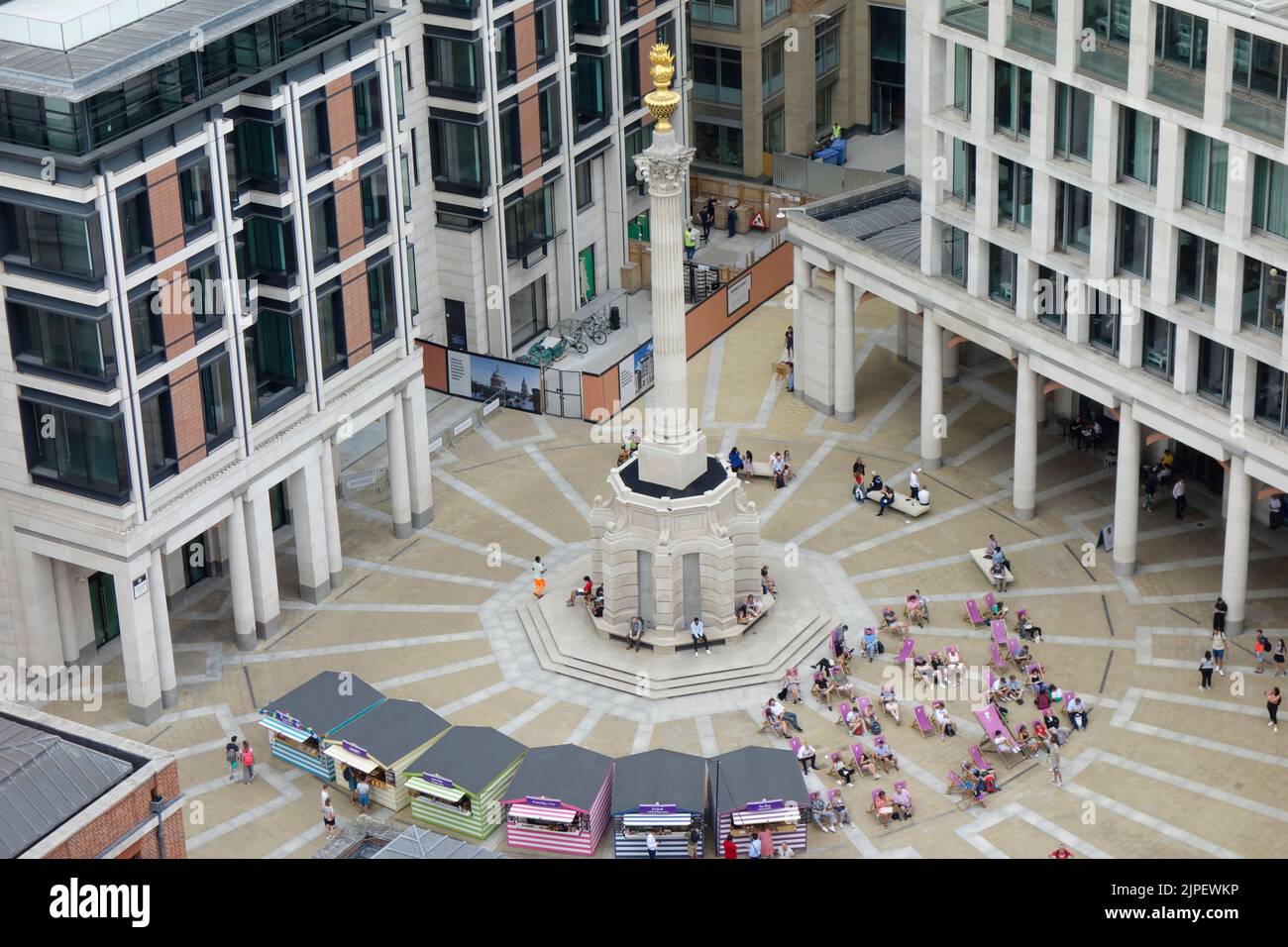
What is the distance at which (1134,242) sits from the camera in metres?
94.2

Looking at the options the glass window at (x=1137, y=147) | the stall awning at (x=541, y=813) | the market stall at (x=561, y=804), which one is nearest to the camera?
the stall awning at (x=541, y=813)

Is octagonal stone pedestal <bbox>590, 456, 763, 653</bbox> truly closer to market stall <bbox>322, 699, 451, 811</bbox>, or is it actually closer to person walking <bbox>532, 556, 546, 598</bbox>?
person walking <bbox>532, 556, 546, 598</bbox>

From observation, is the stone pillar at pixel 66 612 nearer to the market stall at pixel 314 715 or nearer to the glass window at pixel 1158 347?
the market stall at pixel 314 715

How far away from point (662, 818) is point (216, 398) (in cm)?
2584

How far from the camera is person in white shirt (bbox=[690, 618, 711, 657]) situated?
95.1m

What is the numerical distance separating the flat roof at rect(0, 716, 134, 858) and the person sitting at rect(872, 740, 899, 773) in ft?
104

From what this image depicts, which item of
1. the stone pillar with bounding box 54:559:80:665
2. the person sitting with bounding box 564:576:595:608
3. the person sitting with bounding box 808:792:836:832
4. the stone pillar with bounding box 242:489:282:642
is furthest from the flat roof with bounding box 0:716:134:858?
the person sitting with bounding box 564:576:595:608

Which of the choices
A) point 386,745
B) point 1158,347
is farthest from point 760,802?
point 1158,347

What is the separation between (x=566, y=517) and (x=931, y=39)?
91.9ft

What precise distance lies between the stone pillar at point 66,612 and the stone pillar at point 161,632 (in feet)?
13.1

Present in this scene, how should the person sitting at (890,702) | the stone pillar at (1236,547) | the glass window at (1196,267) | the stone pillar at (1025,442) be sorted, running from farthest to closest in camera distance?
the stone pillar at (1025,442) → the stone pillar at (1236,547) → the person sitting at (890,702) → the glass window at (1196,267)

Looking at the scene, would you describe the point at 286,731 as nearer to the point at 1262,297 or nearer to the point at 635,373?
the point at 635,373

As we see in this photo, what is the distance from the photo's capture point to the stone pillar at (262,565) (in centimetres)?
9488

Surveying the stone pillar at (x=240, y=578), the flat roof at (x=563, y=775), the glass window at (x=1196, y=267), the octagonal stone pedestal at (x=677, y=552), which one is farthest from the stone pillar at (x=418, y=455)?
the glass window at (x=1196, y=267)
